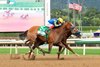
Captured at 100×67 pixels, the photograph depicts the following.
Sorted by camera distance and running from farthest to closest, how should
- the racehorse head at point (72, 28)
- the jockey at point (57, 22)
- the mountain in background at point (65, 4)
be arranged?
the mountain in background at point (65, 4), the jockey at point (57, 22), the racehorse head at point (72, 28)

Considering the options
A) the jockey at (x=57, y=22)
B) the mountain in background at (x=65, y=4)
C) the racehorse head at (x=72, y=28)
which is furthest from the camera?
the mountain in background at (x=65, y=4)

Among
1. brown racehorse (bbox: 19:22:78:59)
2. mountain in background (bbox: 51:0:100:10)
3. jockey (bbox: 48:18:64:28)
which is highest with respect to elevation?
jockey (bbox: 48:18:64:28)

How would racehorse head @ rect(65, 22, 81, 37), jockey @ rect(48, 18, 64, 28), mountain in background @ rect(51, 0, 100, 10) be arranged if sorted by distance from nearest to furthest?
racehorse head @ rect(65, 22, 81, 37) < jockey @ rect(48, 18, 64, 28) < mountain in background @ rect(51, 0, 100, 10)

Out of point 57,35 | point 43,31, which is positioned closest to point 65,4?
point 57,35

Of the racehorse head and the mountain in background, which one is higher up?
the racehorse head

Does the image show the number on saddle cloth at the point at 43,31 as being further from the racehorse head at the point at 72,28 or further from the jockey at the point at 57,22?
the racehorse head at the point at 72,28

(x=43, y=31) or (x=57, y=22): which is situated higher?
(x=57, y=22)

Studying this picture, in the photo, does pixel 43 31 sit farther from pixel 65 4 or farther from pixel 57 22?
pixel 65 4

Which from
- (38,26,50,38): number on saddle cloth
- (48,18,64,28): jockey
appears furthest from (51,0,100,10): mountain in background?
(38,26,50,38): number on saddle cloth

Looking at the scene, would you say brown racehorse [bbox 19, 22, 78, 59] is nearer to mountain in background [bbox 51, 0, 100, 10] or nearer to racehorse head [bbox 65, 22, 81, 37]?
racehorse head [bbox 65, 22, 81, 37]

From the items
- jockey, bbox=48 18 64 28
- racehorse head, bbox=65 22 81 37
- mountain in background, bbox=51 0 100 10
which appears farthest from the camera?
mountain in background, bbox=51 0 100 10

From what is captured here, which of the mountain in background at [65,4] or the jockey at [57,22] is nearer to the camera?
the jockey at [57,22]

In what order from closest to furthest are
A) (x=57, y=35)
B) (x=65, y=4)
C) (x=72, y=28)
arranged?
1. (x=72, y=28)
2. (x=57, y=35)
3. (x=65, y=4)

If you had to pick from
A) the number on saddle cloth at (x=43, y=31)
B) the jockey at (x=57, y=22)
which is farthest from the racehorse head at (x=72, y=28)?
the number on saddle cloth at (x=43, y=31)
